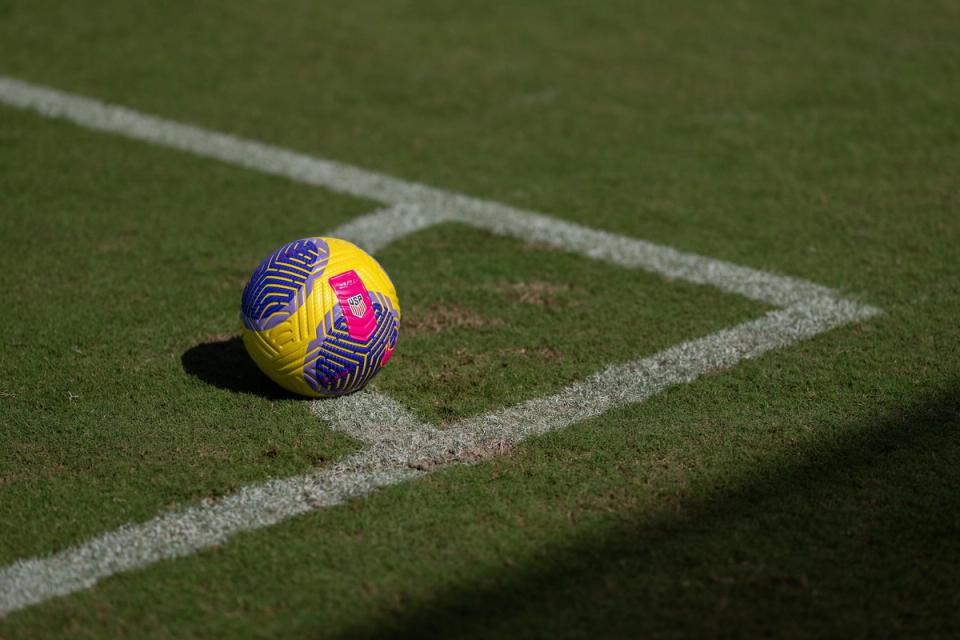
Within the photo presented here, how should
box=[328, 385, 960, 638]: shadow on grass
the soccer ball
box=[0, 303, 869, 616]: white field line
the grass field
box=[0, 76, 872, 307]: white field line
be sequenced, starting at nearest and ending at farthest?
box=[328, 385, 960, 638]: shadow on grass
the grass field
box=[0, 303, 869, 616]: white field line
the soccer ball
box=[0, 76, 872, 307]: white field line

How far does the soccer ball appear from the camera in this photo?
461 centimetres

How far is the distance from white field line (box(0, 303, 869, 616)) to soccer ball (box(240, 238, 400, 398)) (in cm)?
19

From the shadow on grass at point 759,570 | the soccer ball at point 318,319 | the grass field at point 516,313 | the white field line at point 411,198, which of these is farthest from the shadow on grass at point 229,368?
the shadow on grass at point 759,570

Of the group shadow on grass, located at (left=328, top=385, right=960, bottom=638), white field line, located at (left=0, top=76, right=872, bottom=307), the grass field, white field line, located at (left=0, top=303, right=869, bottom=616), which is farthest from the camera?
white field line, located at (left=0, top=76, right=872, bottom=307)

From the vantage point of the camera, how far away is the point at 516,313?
568cm

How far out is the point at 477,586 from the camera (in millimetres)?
3701

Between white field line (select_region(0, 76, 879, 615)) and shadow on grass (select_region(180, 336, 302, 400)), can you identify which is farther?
shadow on grass (select_region(180, 336, 302, 400))

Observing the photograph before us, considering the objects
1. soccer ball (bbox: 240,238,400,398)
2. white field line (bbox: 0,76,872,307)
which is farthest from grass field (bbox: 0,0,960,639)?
soccer ball (bbox: 240,238,400,398)

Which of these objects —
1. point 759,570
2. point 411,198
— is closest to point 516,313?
point 411,198

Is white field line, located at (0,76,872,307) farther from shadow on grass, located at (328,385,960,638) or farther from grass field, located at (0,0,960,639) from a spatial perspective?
shadow on grass, located at (328,385,960,638)

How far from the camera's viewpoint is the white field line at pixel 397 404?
392 cm

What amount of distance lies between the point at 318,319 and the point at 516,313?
1.36 meters

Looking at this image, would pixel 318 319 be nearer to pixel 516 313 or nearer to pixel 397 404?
pixel 397 404

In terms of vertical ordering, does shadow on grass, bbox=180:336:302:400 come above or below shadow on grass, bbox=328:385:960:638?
below
